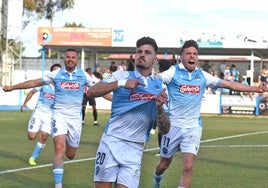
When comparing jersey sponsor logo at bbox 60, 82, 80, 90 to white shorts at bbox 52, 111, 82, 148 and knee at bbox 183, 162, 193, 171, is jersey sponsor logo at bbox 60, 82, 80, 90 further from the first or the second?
knee at bbox 183, 162, 193, 171

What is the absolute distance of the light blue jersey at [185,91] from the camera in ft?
38.6

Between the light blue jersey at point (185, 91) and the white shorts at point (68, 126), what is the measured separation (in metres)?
2.23

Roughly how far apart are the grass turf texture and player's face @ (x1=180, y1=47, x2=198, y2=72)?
263 cm

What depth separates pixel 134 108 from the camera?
827 centimetres

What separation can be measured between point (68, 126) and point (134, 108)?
511 cm

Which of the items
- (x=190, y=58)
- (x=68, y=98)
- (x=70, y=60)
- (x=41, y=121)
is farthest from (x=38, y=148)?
(x=190, y=58)

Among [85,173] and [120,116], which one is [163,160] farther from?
[120,116]

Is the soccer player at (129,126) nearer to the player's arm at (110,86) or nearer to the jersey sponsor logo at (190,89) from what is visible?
the player's arm at (110,86)

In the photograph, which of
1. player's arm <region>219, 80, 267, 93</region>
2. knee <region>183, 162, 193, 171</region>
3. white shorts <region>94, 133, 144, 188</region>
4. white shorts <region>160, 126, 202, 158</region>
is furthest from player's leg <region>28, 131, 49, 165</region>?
white shorts <region>94, 133, 144, 188</region>

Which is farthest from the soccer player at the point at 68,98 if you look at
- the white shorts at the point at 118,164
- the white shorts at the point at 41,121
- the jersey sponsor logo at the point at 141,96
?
the jersey sponsor logo at the point at 141,96

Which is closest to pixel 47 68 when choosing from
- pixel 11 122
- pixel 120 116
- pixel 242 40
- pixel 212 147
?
pixel 242 40

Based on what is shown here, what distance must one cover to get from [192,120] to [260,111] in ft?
101

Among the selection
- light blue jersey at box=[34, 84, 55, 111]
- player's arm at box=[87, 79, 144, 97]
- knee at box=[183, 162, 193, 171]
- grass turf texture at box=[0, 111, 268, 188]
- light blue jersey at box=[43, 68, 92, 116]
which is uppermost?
player's arm at box=[87, 79, 144, 97]

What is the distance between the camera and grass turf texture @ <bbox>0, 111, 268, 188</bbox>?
45.0 feet
